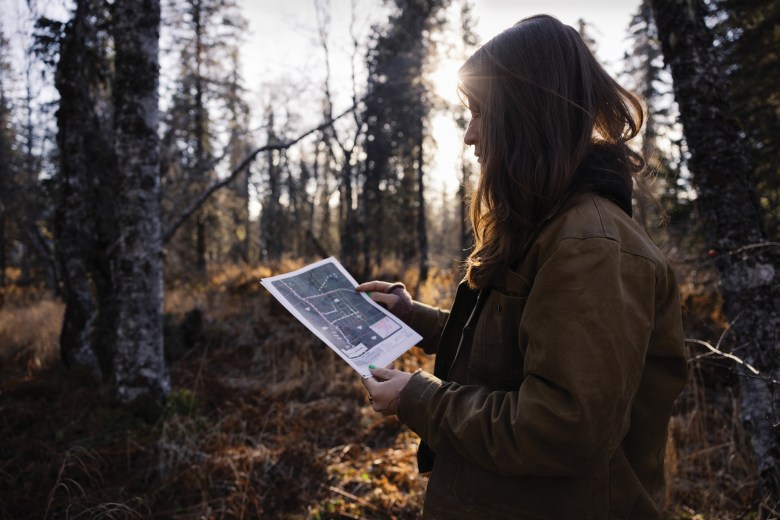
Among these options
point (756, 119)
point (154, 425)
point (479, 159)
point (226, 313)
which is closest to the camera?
point (479, 159)

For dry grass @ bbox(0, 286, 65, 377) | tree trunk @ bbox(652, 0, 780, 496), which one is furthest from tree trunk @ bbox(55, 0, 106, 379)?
tree trunk @ bbox(652, 0, 780, 496)

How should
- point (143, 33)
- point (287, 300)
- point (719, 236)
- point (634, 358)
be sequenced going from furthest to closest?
point (143, 33), point (719, 236), point (287, 300), point (634, 358)

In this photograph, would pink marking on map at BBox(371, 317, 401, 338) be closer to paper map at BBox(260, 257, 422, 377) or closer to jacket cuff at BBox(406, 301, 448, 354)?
paper map at BBox(260, 257, 422, 377)

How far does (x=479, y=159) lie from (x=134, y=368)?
4.59 meters

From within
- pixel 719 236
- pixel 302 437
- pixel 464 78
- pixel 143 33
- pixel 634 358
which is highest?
pixel 143 33

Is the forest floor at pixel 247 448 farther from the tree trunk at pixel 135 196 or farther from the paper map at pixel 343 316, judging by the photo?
the paper map at pixel 343 316

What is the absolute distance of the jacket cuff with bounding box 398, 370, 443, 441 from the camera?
1.26 metres

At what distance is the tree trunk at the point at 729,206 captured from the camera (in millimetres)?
2734

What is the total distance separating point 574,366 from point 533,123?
0.65m

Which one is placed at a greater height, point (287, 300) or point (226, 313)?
point (287, 300)

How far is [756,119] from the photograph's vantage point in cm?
840

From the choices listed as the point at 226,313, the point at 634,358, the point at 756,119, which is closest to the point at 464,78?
the point at 634,358

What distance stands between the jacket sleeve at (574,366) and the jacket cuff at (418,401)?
0.46 ft

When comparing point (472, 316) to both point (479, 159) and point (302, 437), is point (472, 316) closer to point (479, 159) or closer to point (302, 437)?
point (479, 159)
